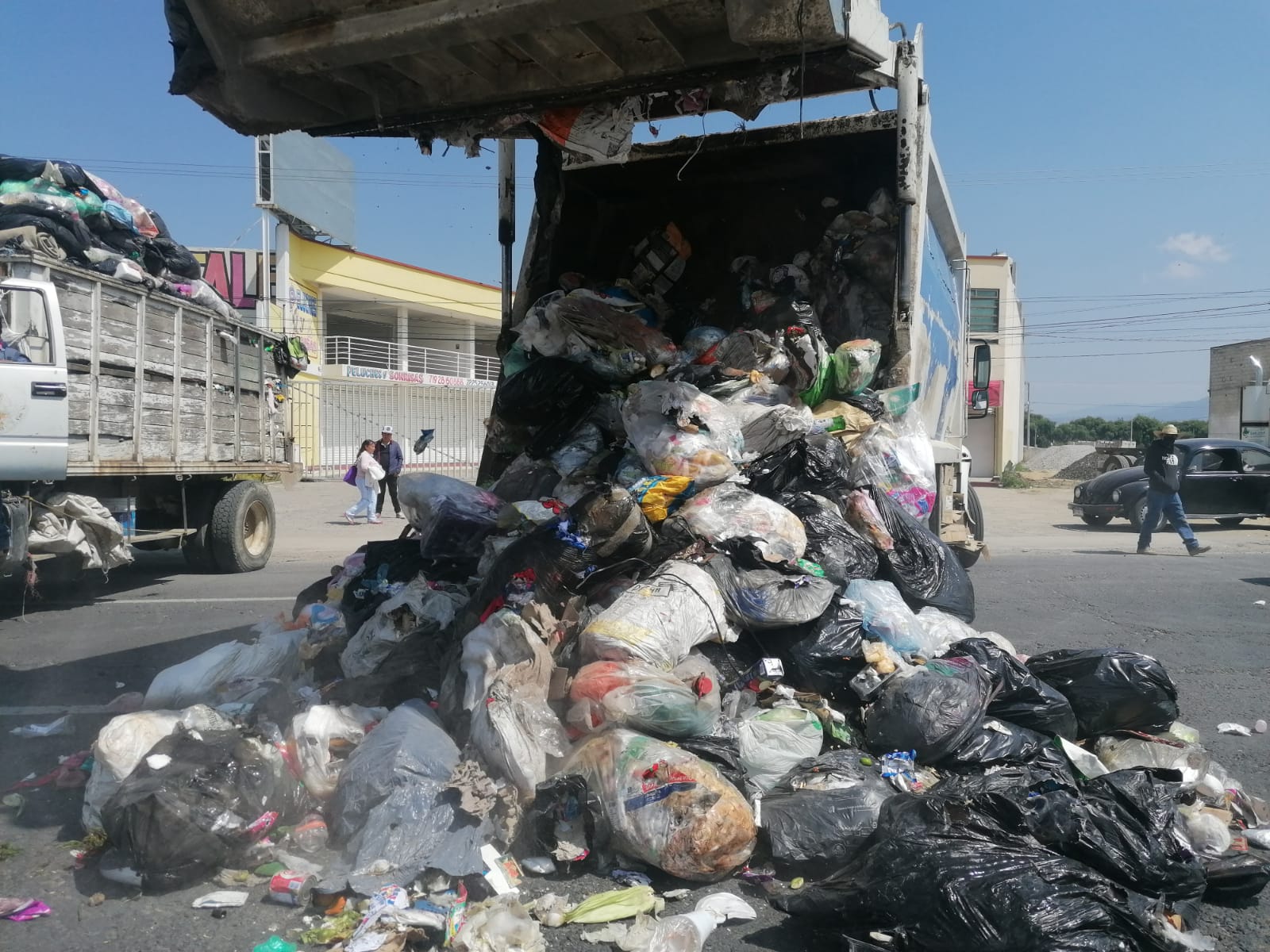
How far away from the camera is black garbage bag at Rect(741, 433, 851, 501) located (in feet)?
13.0

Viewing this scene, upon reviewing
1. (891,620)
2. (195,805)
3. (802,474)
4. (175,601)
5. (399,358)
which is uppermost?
(399,358)

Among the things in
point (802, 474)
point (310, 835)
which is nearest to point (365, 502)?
point (802, 474)

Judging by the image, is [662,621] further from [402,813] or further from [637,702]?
[402,813]

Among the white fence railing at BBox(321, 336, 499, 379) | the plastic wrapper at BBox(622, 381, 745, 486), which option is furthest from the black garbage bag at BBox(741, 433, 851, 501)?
the white fence railing at BBox(321, 336, 499, 379)

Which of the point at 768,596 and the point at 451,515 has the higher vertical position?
the point at 451,515

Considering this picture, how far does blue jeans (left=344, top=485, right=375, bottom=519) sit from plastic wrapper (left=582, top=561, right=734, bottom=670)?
9.21 m

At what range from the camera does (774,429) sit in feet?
13.4

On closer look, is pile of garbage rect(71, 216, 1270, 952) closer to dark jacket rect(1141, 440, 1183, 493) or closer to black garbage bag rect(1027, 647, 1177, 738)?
black garbage bag rect(1027, 647, 1177, 738)

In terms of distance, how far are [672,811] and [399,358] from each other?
20.5m

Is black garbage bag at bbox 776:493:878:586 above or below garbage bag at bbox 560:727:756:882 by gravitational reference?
above

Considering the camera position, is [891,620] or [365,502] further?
[365,502]

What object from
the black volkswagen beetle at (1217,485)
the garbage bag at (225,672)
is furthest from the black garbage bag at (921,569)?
Result: the black volkswagen beetle at (1217,485)

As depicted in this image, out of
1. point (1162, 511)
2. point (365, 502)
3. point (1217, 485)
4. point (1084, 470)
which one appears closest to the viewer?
point (1162, 511)

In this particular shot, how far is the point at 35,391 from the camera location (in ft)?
17.6
